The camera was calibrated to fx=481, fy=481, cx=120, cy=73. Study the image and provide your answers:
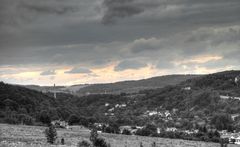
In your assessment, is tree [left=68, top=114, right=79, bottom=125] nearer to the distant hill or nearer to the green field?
the distant hill

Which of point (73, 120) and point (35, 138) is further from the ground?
point (73, 120)

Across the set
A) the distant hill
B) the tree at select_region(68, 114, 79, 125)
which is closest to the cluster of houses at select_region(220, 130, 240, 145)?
the tree at select_region(68, 114, 79, 125)

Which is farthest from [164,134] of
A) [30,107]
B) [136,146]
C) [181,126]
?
[181,126]

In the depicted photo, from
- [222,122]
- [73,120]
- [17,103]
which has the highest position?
[17,103]

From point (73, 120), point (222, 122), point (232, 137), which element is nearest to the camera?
point (73, 120)

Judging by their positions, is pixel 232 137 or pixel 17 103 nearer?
pixel 232 137

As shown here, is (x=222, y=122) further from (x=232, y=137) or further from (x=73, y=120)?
(x=73, y=120)

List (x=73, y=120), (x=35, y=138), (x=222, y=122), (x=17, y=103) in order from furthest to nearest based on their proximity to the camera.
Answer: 1. (x=222, y=122)
2. (x=17, y=103)
3. (x=73, y=120)
4. (x=35, y=138)

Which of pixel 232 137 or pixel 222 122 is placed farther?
pixel 222 122

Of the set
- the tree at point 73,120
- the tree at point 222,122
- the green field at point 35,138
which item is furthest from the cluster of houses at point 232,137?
the green field at point 35,138

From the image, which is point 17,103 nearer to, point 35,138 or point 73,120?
point 73,120

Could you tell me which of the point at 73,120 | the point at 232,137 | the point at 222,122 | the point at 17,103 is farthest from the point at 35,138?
the point at 222,122

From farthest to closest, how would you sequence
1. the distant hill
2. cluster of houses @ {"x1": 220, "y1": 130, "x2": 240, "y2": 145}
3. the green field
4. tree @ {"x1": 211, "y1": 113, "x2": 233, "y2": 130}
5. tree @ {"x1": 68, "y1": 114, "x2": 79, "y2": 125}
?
tree @ {"x1": 211, "y1": 113, "x2": 233, "y2": 130} < the distant hill < tree @ {"x1": 68, "y1": 114, "x2": 79, "y2": 125} < cluster of houses @ {"x1": 220, "y1": 130, "x2": 240, "y2": 145} < the green field

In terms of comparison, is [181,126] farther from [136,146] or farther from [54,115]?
[136,146]
